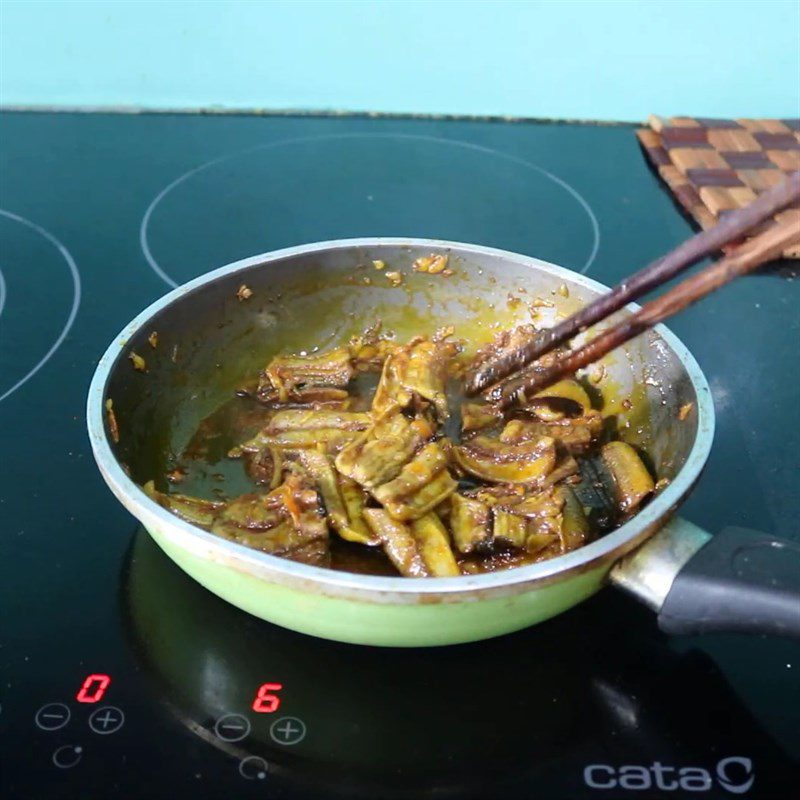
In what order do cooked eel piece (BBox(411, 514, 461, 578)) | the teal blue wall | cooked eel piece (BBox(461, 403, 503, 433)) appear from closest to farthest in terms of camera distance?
cooked eel piece (BBox(411, 514, 461, 578)) → cooked eel piece (BBox(461, 403, 503, 433)) → the teal blue wall

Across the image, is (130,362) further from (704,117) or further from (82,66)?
(704,117)

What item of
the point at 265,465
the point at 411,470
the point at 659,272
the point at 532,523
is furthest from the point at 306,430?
the point at 659,272

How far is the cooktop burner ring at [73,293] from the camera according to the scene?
1.11 m

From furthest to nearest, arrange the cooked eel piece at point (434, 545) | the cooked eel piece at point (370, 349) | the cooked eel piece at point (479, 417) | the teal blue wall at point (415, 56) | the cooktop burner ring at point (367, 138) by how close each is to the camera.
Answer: the teal blue wall at point (415, 56) → the cooktop burner ring at point (367, 138) → the cooked eel piece at point (370, 349) → the cooked eel piece at point (479, 417) → the cooked eel piece at point (434, 545)

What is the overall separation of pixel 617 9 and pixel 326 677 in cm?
141

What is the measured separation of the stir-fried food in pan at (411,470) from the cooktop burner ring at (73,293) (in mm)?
262

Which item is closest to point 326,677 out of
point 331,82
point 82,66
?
point 331,82

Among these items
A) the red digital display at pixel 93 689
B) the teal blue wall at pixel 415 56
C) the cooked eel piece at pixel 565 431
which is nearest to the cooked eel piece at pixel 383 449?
the cooked eel piece at pixel 565 431

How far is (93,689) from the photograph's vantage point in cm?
75

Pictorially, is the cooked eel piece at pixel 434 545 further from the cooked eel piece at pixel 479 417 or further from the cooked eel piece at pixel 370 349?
the cooked eel piece at pixel 370 349

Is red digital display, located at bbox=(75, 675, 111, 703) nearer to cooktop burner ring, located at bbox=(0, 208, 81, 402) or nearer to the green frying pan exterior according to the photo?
the green frying pan exterior

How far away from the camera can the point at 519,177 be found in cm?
159

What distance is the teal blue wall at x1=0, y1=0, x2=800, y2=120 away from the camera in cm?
160

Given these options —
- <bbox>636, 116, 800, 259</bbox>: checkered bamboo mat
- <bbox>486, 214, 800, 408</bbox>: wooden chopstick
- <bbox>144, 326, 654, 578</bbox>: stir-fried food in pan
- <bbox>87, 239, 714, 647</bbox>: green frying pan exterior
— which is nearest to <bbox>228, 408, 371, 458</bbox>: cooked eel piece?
<bbox>144, 326, 654, 578</bbox>: stir-fried food in pan
